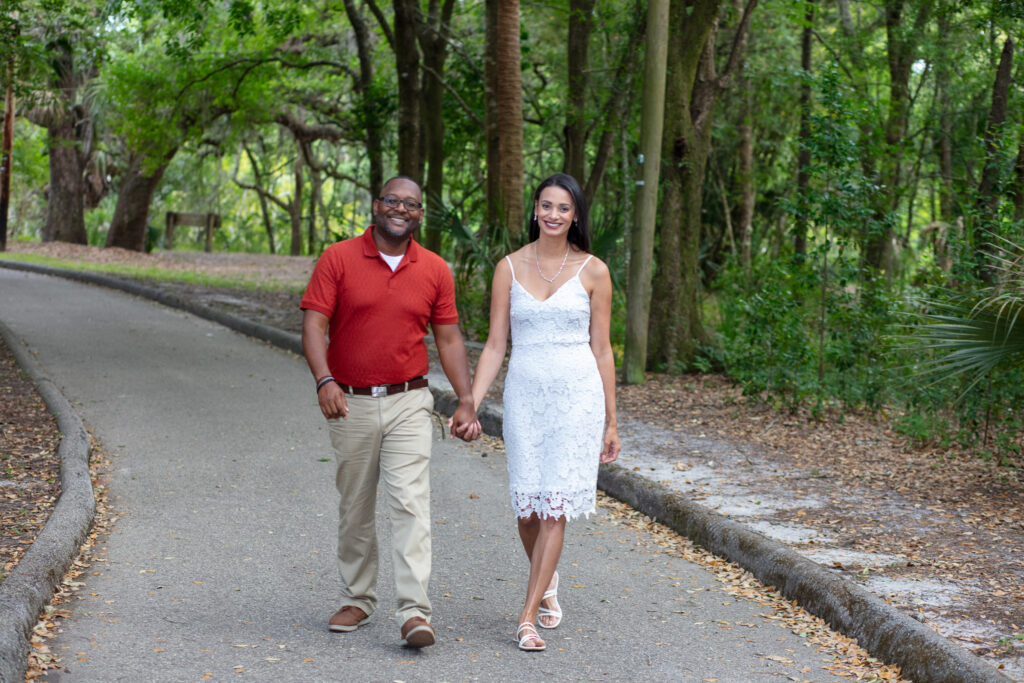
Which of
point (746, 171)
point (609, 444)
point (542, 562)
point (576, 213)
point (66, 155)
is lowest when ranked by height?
point (542, 562)

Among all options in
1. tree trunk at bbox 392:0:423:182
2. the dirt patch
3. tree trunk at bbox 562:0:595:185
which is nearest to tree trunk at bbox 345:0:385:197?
tree trunk at bbox 392:0:423:182

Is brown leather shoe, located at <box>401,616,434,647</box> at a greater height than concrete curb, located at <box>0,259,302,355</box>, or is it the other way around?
concrete curb, located at <box>0,259,302,355</box>

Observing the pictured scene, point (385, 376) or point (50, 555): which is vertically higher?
point (385, 376)

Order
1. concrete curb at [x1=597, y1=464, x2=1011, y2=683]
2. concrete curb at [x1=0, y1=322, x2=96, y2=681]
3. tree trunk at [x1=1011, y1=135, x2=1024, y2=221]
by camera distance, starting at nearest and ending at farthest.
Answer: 1. concrete curb at [x1=0, y1=322, x2=96, y2=681]
2. concrete curb at [x1=597, y1=464, x2=1011, y2=683]
3. tree trunk at [x1=1011, y1=135, x2=1024, y2=221]

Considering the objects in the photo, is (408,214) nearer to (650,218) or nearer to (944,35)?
(650,218)

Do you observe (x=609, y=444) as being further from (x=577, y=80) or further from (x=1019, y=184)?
(x=577, y=80)

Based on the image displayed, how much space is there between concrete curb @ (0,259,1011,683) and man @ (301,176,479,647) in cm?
197

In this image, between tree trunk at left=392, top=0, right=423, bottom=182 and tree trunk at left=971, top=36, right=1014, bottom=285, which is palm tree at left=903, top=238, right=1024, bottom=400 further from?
tree trunk at left=392, top=0, right=423, bottom=182

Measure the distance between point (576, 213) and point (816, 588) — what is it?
88.1 inches

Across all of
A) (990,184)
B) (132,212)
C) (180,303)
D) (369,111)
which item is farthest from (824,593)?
(132,212)

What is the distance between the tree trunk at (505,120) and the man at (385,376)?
8.27 m

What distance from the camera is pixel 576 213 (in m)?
5.16

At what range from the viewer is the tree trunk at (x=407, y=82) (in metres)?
18.2

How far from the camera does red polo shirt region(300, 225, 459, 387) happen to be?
16.1 feet
